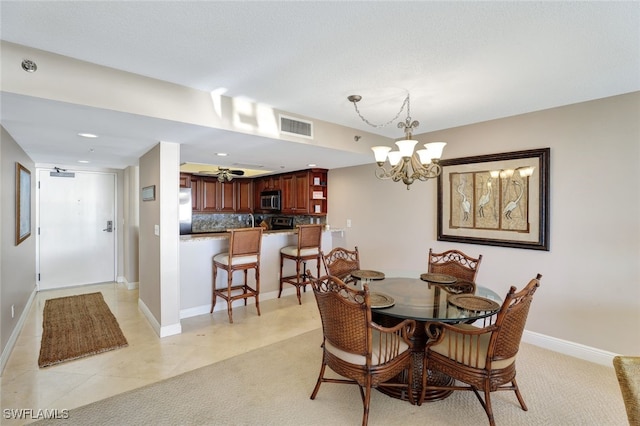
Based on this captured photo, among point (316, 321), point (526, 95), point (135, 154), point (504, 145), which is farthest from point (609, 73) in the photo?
point (135, 154)

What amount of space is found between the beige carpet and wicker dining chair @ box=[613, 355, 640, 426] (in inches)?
41.3

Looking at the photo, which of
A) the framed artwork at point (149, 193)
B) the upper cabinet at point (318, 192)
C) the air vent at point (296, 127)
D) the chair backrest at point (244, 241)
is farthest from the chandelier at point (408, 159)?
the upper cabinet at point (318, 192)

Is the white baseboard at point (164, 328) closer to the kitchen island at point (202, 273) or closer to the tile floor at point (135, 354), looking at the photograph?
the tile floor at point (135, 354)

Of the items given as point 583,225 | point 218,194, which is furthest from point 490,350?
point 218,194

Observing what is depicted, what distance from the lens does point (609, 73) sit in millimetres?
2207

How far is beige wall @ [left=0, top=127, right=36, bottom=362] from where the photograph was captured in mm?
2562

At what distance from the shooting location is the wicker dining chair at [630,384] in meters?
1.08

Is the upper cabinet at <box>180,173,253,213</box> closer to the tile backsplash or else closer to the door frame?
the tile backsplash

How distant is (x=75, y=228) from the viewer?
16.5 feet

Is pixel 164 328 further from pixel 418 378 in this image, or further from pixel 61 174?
pixel 61 174

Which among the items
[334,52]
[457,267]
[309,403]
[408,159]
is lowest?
[309,403]

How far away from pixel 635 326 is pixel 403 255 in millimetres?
2219

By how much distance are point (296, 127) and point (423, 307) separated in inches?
81.5

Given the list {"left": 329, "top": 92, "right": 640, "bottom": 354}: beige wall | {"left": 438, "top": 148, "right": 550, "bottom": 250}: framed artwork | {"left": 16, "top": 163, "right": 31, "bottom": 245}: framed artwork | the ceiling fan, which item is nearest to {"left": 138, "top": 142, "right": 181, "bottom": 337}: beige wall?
{"left": 16, "top": 163, "right": 31, "bottom": 245}: framed artwork
